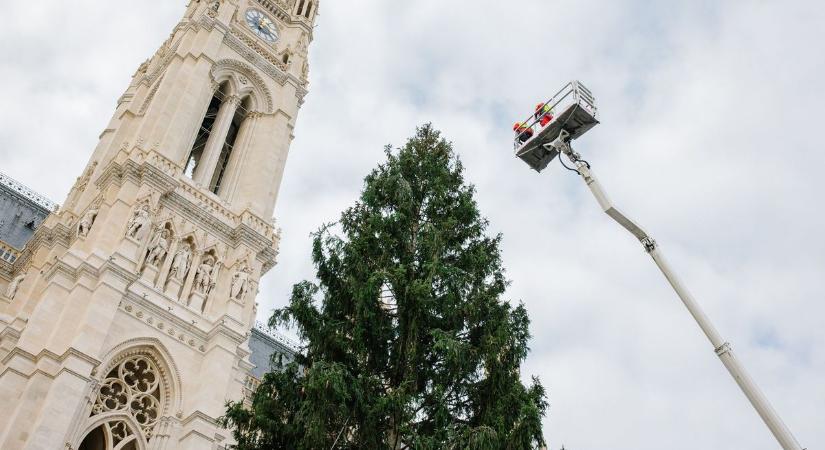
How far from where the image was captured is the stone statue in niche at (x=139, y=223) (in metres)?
24.9

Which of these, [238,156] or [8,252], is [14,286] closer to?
[8,252]

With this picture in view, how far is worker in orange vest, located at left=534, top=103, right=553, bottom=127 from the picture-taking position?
17156mm

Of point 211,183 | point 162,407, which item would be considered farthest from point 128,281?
point 211,183

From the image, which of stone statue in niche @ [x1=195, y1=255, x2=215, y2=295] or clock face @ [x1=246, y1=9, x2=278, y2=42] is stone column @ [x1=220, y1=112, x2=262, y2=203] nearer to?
stone statue in niche @ [x1=195, y1=255, x2=215, y2=295]

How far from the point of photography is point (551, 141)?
17.2 metres

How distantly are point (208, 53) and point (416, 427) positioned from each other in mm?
23101

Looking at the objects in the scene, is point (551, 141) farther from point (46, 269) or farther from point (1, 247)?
point (1, 247)

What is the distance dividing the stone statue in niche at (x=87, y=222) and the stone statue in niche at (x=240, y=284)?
16.2 ft

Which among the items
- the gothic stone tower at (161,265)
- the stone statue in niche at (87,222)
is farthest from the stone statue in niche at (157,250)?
the stone statue in niche at (87,222)

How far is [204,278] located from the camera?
26.5m

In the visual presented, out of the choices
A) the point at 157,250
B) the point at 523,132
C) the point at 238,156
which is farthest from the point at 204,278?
the point at 523,132

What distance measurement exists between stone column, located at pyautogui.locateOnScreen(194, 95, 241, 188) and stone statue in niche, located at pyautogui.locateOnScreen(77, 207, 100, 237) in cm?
429

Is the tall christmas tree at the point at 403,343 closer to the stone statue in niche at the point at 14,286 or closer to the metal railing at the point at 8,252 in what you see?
the stone statue in niche at the point at 14,286

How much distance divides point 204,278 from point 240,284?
3.99 feet
